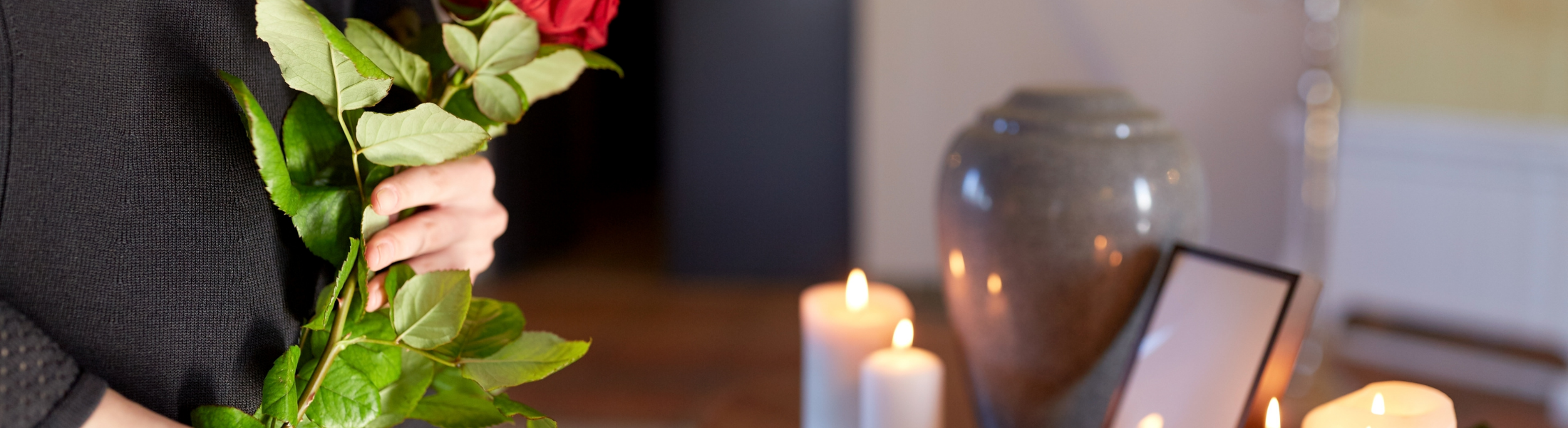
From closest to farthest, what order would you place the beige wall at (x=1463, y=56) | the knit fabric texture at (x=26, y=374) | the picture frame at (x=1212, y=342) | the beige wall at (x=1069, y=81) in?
the knit fabric texture at (x=26, y=374), the picture frame at (x=1212, y=342), the beige wall at (x=1463, y=56), the beige wall at (x=1069, y=81)

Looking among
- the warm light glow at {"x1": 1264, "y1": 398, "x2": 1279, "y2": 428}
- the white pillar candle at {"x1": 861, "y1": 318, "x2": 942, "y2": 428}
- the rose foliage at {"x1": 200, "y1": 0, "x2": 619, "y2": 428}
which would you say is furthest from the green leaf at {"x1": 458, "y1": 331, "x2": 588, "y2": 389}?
the warm light glow at {"x1": 1264, "y1": 398, "x2": 1279, "y2": 428}

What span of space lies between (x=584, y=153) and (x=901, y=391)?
10.3 ft

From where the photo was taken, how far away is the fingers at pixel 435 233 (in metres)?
0.51

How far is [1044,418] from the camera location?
0.85 metres

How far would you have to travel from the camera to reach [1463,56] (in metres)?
2.22

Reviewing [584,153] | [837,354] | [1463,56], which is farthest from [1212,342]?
[584,153]

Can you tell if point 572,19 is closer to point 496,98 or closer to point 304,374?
point 496,98

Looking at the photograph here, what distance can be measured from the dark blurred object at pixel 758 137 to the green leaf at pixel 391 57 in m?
2.35

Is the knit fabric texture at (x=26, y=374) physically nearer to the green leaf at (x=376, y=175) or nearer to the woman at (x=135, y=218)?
the woman at (x=135, y=218)

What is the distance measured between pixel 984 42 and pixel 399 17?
93.4 inches

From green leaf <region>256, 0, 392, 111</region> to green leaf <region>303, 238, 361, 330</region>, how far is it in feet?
0.23

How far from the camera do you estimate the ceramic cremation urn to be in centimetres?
77

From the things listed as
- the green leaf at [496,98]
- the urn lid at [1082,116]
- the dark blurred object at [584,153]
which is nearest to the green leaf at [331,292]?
the green leaf at [496,98]

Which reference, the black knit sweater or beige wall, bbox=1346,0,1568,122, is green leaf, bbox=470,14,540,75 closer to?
the black knit sweater
